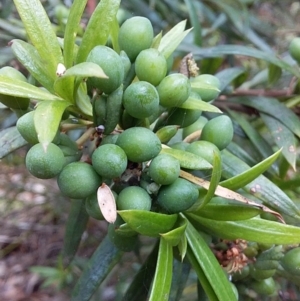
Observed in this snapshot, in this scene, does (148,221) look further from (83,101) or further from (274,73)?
(274,73)

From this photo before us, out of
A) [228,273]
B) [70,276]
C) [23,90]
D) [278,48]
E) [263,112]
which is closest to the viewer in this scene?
[23,90]

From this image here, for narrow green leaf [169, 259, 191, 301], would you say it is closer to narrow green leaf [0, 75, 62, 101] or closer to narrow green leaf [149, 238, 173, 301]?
narrow green leaf [149, 238, 173, 301]

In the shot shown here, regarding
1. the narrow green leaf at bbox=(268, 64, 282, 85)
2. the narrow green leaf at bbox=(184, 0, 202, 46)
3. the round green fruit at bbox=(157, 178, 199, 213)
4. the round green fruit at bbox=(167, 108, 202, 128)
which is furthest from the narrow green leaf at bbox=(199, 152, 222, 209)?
the narrow green leaf at bbox=(184, 0, 202, 46)

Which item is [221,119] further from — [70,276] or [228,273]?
[70,276]

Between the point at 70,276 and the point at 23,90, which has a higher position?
the point at 23,90

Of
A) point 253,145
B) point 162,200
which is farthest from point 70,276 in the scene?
point 162,200

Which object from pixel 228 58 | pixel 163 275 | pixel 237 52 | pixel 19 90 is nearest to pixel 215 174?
pixel 163 275

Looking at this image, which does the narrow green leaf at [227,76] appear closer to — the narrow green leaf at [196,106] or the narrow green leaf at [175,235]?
the narrow green leaf at [196,106]

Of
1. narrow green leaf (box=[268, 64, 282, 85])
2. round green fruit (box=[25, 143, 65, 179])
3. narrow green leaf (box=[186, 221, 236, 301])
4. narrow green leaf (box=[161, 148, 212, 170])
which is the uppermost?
narrow green leaf (box=[161, 148, 212, 170])
